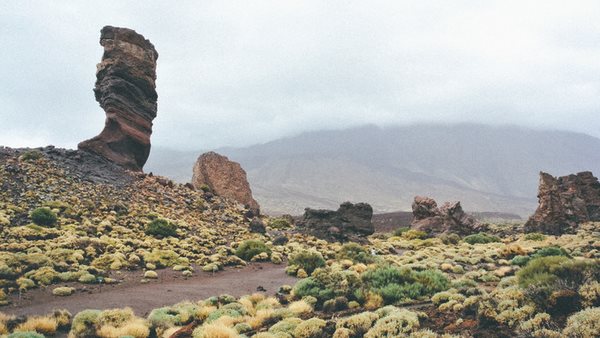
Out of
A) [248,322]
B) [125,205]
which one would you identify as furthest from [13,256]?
[125,205]

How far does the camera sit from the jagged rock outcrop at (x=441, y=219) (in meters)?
52.8

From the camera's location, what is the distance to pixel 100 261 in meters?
22.2

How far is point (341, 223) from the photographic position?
4266cm

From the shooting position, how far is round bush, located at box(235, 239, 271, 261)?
95.4ft

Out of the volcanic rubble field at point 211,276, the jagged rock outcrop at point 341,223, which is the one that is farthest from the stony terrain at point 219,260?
the jagged rock outcrop at point 341,223

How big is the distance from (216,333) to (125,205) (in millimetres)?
27526

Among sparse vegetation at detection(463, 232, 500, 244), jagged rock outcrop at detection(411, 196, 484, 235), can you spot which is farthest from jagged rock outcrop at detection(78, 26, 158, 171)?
sparse vegetation at detection(463, 232, 500, 244)

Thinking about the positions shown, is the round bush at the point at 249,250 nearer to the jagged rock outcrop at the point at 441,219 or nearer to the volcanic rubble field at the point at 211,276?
the volcanic rubble field at the point at 211,276

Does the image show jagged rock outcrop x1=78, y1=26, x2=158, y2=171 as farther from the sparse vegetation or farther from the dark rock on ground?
the sparse vegetation

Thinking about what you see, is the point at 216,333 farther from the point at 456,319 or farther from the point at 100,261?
the point at 100,261

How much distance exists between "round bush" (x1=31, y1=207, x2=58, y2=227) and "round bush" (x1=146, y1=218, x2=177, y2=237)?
6.08m

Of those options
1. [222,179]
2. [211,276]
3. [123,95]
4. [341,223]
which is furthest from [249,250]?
[222,179]

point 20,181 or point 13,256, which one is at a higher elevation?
→ point 20,181

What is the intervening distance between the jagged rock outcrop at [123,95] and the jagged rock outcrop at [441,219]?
1366 inches
